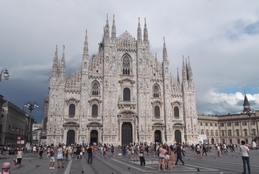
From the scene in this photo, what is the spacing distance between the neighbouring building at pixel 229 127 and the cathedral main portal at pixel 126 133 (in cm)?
3282

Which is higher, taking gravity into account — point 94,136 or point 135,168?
point 94,136

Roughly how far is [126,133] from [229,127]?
42.5m

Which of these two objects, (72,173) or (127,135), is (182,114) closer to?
(127,135)

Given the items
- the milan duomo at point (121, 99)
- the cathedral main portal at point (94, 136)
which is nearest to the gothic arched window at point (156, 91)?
the milan duomo at point (121, 99)

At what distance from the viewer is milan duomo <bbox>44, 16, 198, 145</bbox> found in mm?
44906

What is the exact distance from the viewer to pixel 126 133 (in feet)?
157

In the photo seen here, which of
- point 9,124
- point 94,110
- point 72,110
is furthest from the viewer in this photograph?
point 9,124

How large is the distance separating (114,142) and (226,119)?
1774 inches

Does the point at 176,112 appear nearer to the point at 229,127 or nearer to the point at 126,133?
the point at 126,133

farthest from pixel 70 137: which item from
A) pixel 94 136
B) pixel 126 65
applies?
pixel 126 65

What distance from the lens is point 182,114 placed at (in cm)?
5097

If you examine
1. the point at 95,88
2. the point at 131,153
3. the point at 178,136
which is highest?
the point at 95,88

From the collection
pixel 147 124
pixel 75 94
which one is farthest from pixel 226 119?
pixel 75 94

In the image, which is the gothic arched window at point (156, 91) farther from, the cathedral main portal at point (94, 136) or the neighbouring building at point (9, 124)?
the neighbouring building at point (9, 124)
